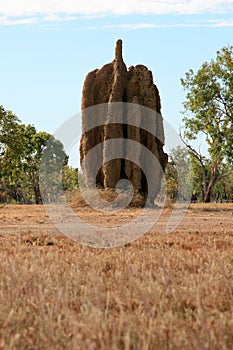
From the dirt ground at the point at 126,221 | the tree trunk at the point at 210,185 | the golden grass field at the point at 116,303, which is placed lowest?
the golden grass field at the point at 116,303

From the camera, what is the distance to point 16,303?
6641 millimetres

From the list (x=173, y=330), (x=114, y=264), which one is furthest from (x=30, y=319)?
(x=114, y=264)

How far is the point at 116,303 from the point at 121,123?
92.8 feet

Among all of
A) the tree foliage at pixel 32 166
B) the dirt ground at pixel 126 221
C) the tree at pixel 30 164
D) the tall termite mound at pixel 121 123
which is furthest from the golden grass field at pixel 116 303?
the tree foliage at pixel 32 166

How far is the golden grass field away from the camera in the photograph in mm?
5203

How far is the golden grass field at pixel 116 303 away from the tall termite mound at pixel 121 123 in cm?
2302

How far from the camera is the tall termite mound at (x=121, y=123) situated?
34812mm

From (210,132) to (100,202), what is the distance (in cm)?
1265

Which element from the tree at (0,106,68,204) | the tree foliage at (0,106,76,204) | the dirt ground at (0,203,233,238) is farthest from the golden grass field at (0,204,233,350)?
the tree foliage at (0,106,76,204)

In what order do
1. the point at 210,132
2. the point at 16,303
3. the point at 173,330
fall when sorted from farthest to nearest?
the point at 210,132
the point at 16,303
the point at 173,330

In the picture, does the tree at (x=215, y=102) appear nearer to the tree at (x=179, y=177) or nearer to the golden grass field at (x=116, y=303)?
the tree at (x=179, y=177)

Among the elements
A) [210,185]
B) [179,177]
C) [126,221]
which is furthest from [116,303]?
[179,177]

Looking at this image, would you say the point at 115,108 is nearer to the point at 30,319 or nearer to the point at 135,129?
the point at 135,129

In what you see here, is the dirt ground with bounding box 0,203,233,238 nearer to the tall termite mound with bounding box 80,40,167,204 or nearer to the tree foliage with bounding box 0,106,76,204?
the tall termite mound with bounding box 80,40,167,204
